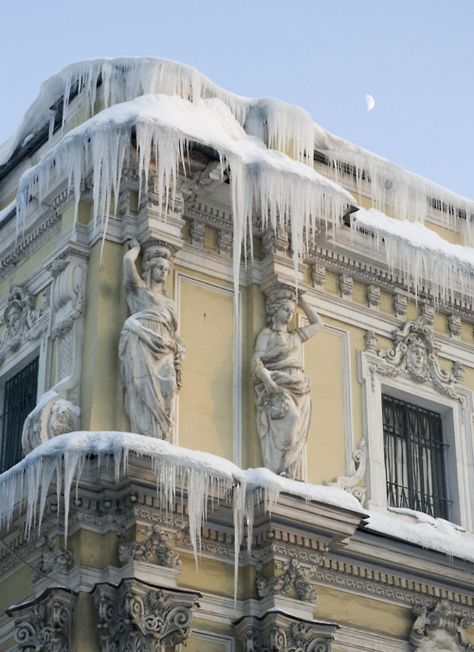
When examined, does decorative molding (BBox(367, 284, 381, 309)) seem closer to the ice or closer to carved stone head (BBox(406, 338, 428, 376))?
carved stone head (BBox(406, 338, 428, 376))

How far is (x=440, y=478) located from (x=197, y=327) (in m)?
4.53

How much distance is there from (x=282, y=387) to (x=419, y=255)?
379 cm

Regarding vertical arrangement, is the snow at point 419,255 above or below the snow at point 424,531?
above

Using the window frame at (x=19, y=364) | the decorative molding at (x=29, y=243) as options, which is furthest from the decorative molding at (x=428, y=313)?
the window frame at (x=19, y=364)

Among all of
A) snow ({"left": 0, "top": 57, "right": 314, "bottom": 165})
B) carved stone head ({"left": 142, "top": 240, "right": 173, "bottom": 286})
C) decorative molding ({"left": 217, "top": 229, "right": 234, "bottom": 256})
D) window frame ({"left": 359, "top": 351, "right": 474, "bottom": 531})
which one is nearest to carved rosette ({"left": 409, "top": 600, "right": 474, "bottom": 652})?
window frame ({"left": 359, "top": 351, "right": 474, "bottom": 531})

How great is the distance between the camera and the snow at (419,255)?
25375mm

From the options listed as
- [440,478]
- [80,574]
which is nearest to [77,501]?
[80,574]

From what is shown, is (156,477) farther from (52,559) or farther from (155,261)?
(155,261)

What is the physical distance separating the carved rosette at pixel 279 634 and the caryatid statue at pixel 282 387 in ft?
7.03

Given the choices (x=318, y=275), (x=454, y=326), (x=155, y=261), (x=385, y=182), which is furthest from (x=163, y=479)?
(x=385, y=182)

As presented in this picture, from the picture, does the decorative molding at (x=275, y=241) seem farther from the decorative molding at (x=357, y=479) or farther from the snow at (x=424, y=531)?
the snow at (x=424, y=531)

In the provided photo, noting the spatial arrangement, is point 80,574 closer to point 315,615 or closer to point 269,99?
point 315,615

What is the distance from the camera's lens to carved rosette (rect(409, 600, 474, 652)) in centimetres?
2300

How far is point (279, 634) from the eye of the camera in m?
21.1
